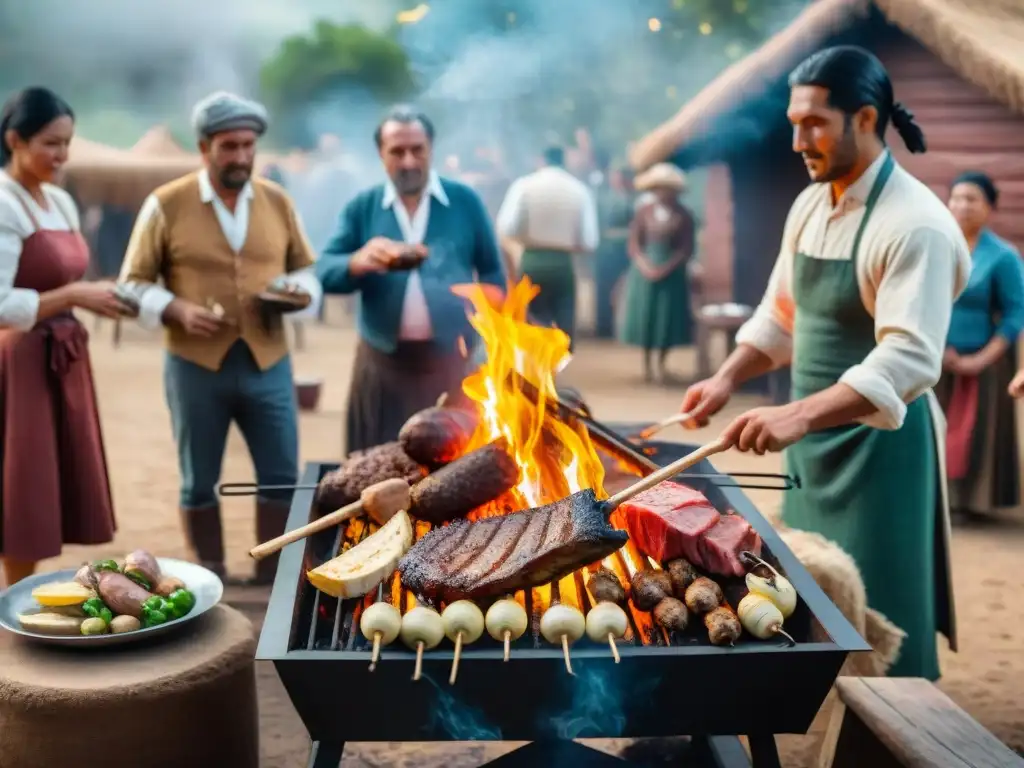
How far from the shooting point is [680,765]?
3420 mm

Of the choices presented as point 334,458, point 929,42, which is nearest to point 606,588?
point 334,458

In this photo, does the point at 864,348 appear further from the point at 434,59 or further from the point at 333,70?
the point at 333,70

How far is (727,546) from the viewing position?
2.49 metres

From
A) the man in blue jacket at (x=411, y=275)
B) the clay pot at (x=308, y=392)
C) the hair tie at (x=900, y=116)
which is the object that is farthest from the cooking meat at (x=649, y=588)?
the clay pot at (x=308, y=392)

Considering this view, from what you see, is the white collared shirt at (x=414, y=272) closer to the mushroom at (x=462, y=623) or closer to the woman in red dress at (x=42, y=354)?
the woman in red dress at (x=42, y=354)

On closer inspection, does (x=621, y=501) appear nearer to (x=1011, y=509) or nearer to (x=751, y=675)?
(x=751, y=675)

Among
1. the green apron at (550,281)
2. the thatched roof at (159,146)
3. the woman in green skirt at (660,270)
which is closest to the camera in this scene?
the green apron at (550,281)

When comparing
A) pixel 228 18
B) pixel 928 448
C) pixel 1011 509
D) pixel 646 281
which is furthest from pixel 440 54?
pixel 928 448

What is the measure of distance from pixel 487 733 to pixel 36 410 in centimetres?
295

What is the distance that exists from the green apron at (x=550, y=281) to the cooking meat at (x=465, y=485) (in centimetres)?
760

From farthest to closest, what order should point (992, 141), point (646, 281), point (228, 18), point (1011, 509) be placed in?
point (228, 18) → point (646, 281) → point (992, 141) → point (1011, 509)

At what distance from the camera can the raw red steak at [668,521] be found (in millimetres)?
2502

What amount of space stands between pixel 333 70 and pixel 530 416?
1675 centimetres

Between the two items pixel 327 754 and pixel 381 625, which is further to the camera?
pixel 327 754
